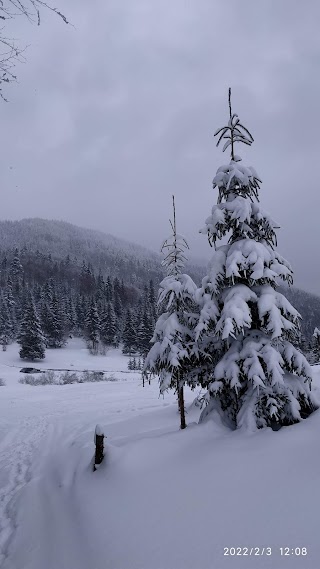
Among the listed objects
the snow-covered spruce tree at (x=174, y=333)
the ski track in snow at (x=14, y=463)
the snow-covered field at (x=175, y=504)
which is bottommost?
the ski track in snow at (x=14, y=463)

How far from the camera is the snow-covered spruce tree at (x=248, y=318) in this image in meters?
7.23

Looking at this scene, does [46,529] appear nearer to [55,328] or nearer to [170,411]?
[170,411]

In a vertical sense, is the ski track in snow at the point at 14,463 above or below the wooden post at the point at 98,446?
below

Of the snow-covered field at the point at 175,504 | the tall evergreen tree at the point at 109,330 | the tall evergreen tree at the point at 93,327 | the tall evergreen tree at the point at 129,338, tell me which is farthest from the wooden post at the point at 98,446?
the tall evergreen tree at the point at 109,330

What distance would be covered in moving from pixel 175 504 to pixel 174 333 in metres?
5.05

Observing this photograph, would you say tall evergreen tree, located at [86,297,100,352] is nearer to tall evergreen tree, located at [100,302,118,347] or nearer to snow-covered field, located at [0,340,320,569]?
tall evergreen tree, located at [100,302,118,347]

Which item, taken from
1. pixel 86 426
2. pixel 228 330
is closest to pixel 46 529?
pixel 228 330

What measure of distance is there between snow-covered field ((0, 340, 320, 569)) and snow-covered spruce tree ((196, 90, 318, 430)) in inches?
29.2

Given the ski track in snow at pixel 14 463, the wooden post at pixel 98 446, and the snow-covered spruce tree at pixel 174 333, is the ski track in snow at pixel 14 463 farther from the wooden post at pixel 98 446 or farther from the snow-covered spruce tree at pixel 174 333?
the snow-covered spruce tree at pixel 174 333

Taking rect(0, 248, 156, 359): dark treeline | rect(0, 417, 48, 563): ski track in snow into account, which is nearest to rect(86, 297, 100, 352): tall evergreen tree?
rect(0, 248, 156, 359): dark treeline

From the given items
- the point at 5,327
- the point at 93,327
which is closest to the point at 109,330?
the point at 93,327

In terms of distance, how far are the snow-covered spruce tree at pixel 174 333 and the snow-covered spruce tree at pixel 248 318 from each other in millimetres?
1178

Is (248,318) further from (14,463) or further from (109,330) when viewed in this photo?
(109,330)

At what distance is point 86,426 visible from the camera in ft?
51.9
